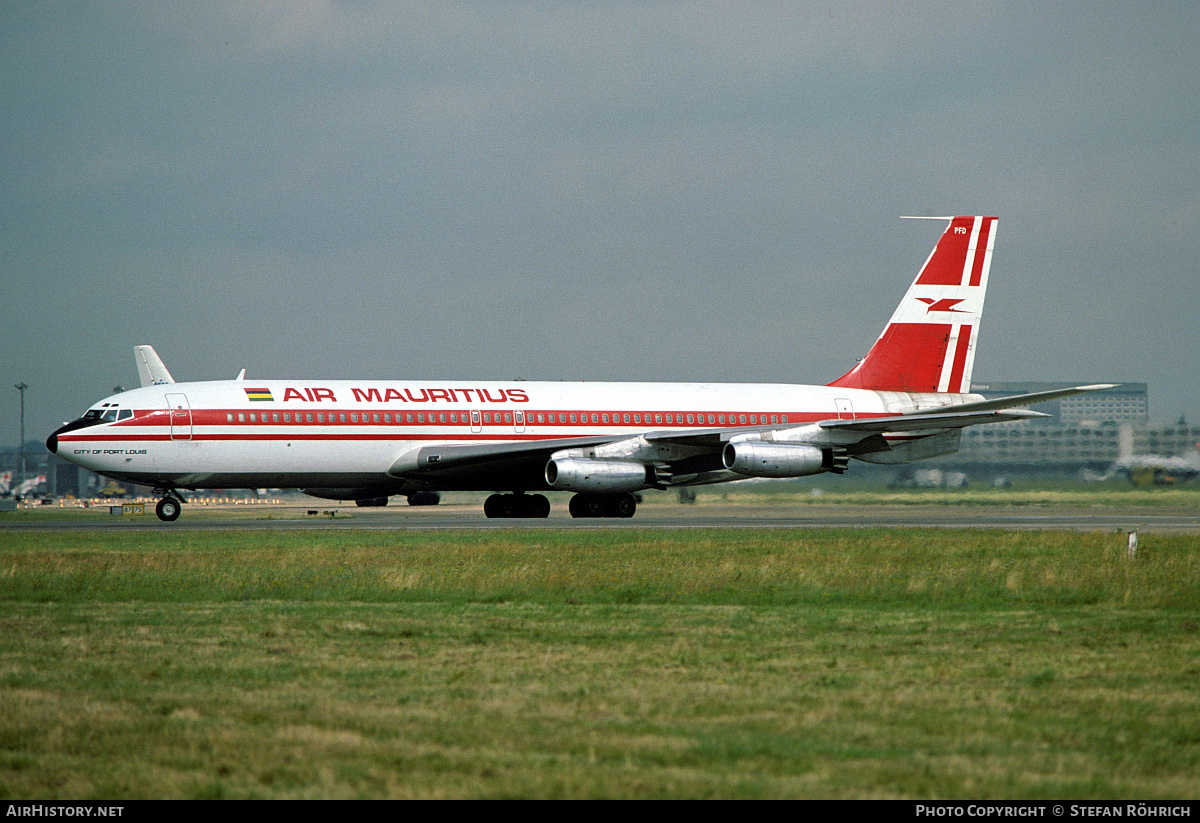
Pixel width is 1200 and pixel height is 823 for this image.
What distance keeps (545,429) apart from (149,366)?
38.4 meters

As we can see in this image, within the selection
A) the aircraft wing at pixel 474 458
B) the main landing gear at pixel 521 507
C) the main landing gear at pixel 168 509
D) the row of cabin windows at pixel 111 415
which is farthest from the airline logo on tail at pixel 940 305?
the row of cabin windows at pixel 111 415

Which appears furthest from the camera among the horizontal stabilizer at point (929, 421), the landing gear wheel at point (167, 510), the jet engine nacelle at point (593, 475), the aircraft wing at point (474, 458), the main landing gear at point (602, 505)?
the main landing gear at point (602, 505)

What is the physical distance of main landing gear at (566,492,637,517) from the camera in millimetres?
36531

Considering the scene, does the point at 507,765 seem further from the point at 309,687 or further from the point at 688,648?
the point at 688,648

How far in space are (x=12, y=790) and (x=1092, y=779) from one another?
5825 mm

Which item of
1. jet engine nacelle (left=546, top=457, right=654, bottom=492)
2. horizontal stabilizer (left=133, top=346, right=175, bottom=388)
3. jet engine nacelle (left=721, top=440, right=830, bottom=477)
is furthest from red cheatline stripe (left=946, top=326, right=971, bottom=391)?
horizontal stabilizer (left=133, top=346, right=175, bottom=388)

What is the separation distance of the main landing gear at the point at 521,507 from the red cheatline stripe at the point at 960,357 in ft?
47.3

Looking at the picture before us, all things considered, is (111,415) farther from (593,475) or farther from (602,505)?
(602,505)

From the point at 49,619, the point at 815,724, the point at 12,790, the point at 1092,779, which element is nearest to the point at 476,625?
the point at 49,619

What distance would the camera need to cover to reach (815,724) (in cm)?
797

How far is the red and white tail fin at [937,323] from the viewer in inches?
1606

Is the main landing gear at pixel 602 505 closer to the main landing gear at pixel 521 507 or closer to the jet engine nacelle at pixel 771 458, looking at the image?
the main landing gear at pixel 521 507
